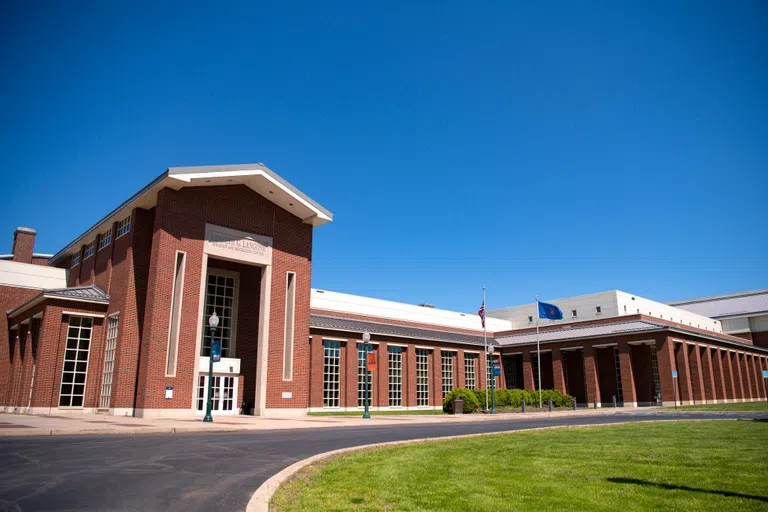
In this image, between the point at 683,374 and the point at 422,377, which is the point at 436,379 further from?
the point at 683,374

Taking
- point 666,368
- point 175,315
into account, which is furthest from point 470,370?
point 175,315

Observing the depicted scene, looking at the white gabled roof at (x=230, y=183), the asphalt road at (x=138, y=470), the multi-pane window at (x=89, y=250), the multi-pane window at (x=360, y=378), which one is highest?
the white gabled roof at (x=230, y=183)

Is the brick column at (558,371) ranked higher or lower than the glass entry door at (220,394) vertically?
higher

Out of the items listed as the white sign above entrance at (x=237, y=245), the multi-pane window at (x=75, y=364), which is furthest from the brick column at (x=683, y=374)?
the multi-pane window at (x=75, y=364)

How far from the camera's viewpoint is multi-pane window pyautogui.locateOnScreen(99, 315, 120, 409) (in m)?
31.2

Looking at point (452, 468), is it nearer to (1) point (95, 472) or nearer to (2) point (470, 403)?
(1) point (95, 472)

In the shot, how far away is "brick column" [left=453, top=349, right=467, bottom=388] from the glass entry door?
81.6ft

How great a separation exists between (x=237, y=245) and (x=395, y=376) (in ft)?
69.5

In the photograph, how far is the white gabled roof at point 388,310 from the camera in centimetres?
5197

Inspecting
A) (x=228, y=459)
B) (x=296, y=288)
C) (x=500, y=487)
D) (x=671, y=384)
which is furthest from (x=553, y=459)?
(x=671, y=384)

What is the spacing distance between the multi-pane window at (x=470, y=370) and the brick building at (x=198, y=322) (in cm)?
435

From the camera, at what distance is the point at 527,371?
2371 inches

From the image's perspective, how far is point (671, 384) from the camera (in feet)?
163

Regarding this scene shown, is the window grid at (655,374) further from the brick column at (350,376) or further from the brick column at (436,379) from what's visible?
the brick column at (350,376)
